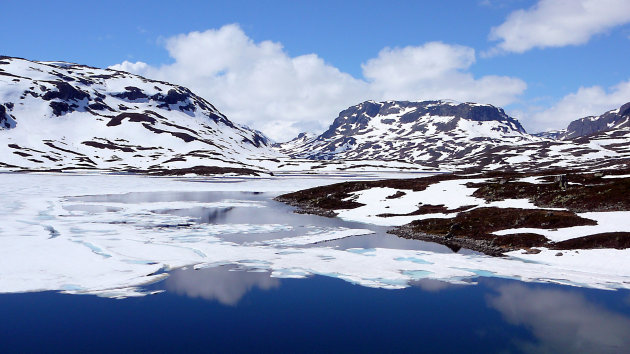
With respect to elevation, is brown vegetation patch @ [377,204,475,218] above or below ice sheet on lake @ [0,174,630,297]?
above

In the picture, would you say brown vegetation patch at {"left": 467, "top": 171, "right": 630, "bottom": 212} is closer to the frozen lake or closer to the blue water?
the frozen lake

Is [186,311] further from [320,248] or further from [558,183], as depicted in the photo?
[558,183]

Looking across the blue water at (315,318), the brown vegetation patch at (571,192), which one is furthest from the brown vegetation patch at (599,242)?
the brown vegetation patch at (571,192)

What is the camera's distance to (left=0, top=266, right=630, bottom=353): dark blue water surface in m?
16.1

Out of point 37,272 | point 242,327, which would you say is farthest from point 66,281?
point 242,327

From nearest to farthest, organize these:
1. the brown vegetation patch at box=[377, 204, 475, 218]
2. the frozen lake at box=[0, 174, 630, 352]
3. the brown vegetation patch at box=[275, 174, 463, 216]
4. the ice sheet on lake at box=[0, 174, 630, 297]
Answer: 1. the frozen lake at box=[0, 174, 630, 352]
2. the ice sheet on lake at box=[0, 174, 630, 297]
3. the brown vegetation patch at box=[377, 204, 475, 218]
4. the brown vegetation patch at box=[275, 174, 463, 216]

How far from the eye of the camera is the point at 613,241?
1191 inches

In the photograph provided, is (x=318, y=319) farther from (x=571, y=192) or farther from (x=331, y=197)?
(x=331, y=197)

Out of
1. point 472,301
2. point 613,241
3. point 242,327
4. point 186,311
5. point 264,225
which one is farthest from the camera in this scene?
point 264,225

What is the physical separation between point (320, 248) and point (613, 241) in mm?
20822

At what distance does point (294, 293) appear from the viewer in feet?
73.6

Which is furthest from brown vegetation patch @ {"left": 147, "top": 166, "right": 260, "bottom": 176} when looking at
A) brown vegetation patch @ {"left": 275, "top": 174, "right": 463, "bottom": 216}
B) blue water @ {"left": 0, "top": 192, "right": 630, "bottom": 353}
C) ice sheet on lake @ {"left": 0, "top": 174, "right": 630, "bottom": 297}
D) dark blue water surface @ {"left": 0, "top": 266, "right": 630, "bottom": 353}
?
dark blue water surface @ {"left": 0, "top": 266, "right": 630, "bottom": 353}

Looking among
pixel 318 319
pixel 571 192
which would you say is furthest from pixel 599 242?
pixel 318 319

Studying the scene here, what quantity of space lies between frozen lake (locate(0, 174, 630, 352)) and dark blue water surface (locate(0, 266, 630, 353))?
0.08 m
